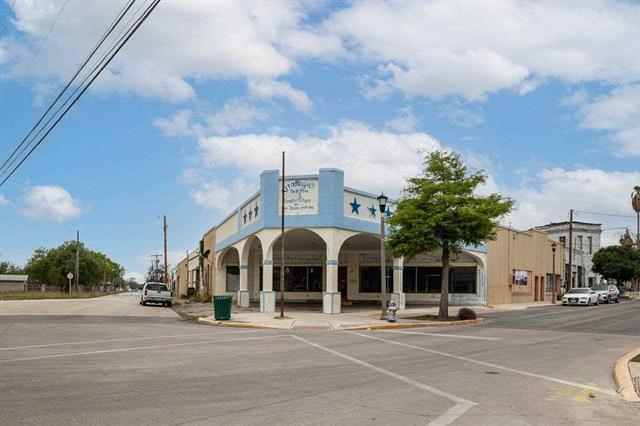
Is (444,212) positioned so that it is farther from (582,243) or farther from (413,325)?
(582,243)

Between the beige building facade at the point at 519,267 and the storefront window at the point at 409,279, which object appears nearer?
the storefront window at the point at 409,279

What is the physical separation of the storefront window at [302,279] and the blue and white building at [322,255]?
72 mm

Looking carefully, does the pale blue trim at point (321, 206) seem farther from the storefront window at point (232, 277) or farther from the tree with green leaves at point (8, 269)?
the tree with green leaves at point (8, 269)

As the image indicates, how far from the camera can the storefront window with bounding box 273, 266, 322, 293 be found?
45.0 meters

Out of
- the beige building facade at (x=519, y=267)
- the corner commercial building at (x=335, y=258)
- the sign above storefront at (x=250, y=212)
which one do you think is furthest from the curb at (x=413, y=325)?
the beige building facade at (x=519, y=267)

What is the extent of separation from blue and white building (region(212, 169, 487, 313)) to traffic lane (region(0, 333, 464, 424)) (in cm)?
1682

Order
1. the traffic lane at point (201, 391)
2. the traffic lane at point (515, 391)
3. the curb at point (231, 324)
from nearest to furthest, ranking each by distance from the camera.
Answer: the traffic lane at point (201, 391) < the traffic lane at point (515, 391) < the curb at point (231, 324)

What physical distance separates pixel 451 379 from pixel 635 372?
13.0ft

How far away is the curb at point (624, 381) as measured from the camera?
33.0 ft

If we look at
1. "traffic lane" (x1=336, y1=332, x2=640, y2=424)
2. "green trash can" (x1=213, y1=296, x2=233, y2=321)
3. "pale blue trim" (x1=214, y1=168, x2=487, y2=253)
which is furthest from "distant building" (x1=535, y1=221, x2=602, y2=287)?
"traffic lane" (x1=336, y1=332, x2=640, y2=424)

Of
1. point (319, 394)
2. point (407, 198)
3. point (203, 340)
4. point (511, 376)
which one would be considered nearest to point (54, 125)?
point (203, 340)

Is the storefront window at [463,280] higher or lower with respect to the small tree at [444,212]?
lower

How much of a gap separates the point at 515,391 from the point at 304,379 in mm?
3570

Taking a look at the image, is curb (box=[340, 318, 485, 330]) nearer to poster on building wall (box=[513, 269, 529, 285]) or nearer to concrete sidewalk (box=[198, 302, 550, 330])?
concrete sidewalk (box=[198, 302, 550, 330])
